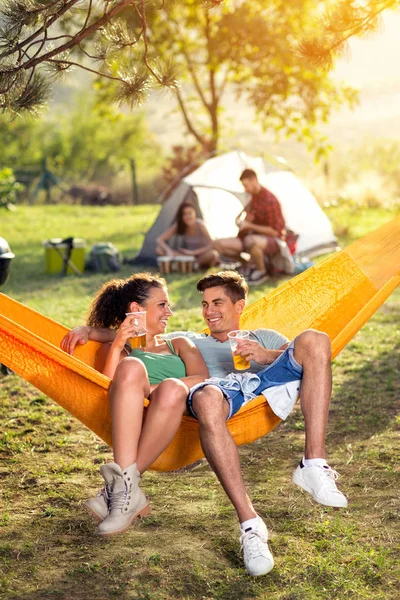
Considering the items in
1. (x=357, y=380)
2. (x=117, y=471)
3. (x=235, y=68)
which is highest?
(x=235, y=68)

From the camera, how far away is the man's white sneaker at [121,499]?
2127mm

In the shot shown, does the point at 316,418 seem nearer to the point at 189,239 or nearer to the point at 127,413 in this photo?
the point at 127,413

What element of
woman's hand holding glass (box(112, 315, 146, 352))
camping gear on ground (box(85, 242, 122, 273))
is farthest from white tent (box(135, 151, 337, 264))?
woman's hand holding glass (box(112, 315, 146, 352))

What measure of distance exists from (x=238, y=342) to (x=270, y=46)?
29.2 feet

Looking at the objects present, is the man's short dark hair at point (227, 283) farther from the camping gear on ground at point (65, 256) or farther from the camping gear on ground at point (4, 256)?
the camping gear on ground at point (65, 256)

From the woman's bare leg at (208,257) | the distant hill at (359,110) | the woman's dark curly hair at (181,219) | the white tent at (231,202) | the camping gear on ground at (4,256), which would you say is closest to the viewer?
the camping gear on ground at (4,256)

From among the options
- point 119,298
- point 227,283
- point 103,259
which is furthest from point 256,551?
point 103,259

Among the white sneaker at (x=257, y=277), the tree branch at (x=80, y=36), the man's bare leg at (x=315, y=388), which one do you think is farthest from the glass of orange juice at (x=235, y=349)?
the white sneaker at (x=257, y=277)

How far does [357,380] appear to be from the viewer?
388 centimetres

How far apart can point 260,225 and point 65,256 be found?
1629 millimetres

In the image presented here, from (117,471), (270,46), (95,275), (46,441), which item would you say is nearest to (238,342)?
(117,471)

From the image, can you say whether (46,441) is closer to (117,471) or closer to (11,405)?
(11,405)

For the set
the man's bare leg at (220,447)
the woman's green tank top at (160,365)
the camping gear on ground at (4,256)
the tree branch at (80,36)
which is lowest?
the man's bare leg at (220,447)

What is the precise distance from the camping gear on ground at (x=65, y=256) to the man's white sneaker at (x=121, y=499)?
4.86 metres
